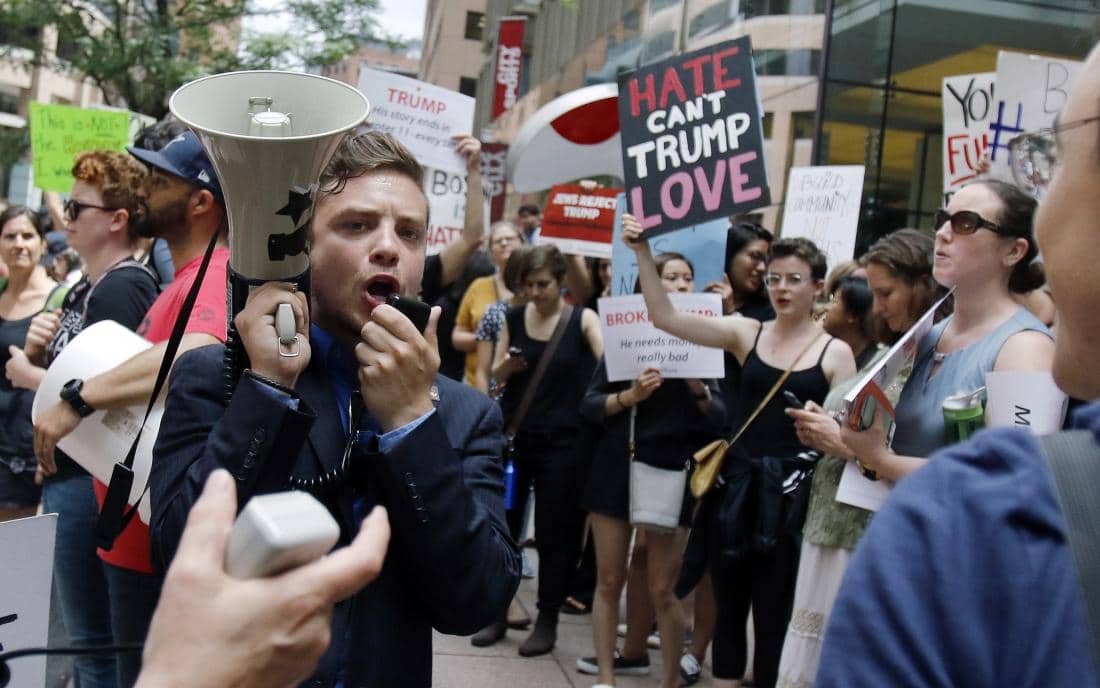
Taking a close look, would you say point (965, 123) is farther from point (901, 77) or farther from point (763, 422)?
point (901, 77)

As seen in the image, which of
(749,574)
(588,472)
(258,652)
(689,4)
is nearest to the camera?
(258,652)

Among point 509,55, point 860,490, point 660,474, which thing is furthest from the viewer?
point 509,55

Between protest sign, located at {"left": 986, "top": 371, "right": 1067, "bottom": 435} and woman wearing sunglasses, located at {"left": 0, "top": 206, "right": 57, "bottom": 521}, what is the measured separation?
11.4ft

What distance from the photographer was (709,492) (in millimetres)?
4840

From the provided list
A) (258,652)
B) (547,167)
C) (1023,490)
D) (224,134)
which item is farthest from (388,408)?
(547,167)

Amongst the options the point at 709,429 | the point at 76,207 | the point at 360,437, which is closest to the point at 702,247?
the point at 709,429

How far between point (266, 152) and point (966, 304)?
91.6 inches

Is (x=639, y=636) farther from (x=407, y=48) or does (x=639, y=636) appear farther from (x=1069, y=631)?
(x=407, y=48)

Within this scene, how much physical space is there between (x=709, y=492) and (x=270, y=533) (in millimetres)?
4031

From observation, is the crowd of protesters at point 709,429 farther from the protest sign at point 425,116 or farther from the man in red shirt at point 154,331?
the protest sign at point 425,116

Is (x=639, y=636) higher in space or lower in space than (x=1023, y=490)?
lower

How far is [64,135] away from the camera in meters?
9.25

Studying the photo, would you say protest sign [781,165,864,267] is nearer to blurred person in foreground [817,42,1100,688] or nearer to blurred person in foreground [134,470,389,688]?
blurred person in foreground [817,42,1100,688]

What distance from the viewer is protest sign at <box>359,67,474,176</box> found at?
6.78m
